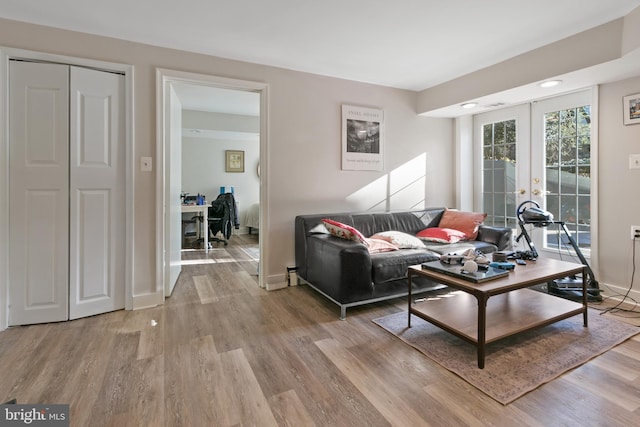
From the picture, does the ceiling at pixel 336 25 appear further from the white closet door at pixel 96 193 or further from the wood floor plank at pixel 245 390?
the wood floor plank at pixel 245 390

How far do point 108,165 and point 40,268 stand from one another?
920 millimetres

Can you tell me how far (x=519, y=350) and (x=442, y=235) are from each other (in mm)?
1594

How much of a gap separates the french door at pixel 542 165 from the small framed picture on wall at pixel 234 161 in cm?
470

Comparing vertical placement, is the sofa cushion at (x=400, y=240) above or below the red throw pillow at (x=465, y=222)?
below

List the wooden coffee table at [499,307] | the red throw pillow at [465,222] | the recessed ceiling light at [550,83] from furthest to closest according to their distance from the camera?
the red throw pillow at [465,222] < the recessed ceiling light at [550,83] < the wooden coffee table at [499,307]

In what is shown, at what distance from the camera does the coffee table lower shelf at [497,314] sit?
6.47ft

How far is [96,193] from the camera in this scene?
102 inches

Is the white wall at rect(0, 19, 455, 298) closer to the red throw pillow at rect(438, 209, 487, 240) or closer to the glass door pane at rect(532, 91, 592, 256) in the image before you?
the red throw pillow at rect(438, 209, 487, 240)

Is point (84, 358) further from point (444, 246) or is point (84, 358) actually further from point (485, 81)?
point (485, 81)

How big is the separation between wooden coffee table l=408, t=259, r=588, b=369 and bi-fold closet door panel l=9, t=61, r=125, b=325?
2505 mm

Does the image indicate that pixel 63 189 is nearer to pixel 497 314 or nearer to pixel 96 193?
pixel 96 193

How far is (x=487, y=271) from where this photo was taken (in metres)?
2.14

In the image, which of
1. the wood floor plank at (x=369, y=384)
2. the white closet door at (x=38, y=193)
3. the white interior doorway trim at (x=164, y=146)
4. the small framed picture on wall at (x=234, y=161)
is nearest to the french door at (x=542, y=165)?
the wood floor plank at (x=369, y=384)

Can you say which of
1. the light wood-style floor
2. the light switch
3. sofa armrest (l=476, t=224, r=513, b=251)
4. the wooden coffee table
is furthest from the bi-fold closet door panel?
sofa armrest (l=476, t=224, r=513, b=251)
